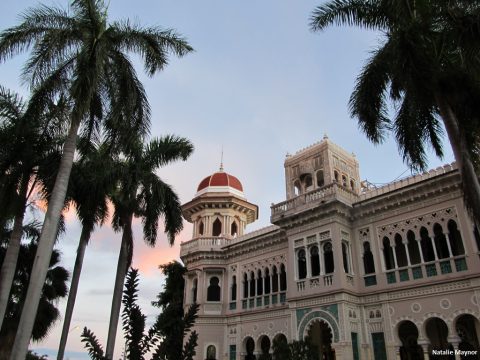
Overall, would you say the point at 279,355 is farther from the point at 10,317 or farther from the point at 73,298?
the point at 10,317

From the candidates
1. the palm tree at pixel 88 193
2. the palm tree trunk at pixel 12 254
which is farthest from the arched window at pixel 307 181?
the palm tree trunk at pixel 12 254

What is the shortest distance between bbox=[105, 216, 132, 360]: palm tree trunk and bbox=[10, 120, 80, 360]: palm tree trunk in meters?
5.43

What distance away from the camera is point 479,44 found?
9.77 metres

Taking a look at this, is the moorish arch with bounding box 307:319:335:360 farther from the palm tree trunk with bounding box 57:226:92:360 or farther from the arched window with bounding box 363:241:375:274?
the palm tree trunk with bounding box 57:226:92:360

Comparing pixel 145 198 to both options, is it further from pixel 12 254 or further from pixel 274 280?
pixel 274 280

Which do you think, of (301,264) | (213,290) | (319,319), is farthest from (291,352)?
(213,290)

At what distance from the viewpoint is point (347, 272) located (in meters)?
19.5

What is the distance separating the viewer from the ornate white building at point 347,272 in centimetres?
1709

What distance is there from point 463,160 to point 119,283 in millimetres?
12668

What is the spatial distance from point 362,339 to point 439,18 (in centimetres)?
1340

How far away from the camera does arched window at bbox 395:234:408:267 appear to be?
1906 centimetres

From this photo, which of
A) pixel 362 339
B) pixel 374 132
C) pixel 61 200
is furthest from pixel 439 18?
pixel 362 339

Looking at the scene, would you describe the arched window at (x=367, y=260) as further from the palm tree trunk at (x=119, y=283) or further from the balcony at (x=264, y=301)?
the palm tree trunk at (x=119, y=283)

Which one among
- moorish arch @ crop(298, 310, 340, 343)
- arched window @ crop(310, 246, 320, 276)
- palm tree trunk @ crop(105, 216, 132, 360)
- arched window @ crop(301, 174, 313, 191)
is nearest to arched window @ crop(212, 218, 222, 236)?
arched window @ crop(301, 174, 313, 191)
